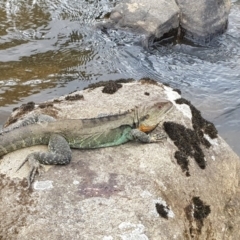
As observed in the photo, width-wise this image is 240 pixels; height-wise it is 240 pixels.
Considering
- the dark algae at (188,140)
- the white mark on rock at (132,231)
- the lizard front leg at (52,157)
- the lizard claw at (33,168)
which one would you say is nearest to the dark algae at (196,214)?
the dark algae at (188,140)

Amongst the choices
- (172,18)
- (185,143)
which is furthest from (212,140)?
(172,18)

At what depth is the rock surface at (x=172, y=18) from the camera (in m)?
12.7

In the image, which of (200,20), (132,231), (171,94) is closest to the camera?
(132,231)

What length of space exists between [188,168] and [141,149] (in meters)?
0.63

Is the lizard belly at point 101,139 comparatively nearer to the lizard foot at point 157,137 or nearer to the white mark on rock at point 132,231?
the lizard foot at point 157,137

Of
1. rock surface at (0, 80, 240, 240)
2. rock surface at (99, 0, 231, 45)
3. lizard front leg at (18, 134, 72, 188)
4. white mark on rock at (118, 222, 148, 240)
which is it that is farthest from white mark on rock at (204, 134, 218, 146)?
rock surface at (99, 0, 231, 45)

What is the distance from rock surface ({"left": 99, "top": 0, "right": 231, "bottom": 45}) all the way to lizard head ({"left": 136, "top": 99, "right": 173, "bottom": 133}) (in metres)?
6.41

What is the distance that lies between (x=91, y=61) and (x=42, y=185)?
672cm

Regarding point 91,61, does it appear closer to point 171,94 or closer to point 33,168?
point 171,94

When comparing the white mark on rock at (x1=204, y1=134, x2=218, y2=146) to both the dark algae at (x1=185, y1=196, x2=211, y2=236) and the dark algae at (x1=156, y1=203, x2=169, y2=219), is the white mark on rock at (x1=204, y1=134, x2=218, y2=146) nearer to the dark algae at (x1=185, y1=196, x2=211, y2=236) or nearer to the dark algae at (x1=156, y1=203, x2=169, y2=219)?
the dark algae at (x1=185, y1=196, x2=211, y2=236)

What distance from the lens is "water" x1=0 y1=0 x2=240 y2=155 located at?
10.5m

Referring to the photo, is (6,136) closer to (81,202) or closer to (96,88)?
(81,202)

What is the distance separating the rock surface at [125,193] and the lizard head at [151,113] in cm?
29

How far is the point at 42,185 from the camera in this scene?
539cm
